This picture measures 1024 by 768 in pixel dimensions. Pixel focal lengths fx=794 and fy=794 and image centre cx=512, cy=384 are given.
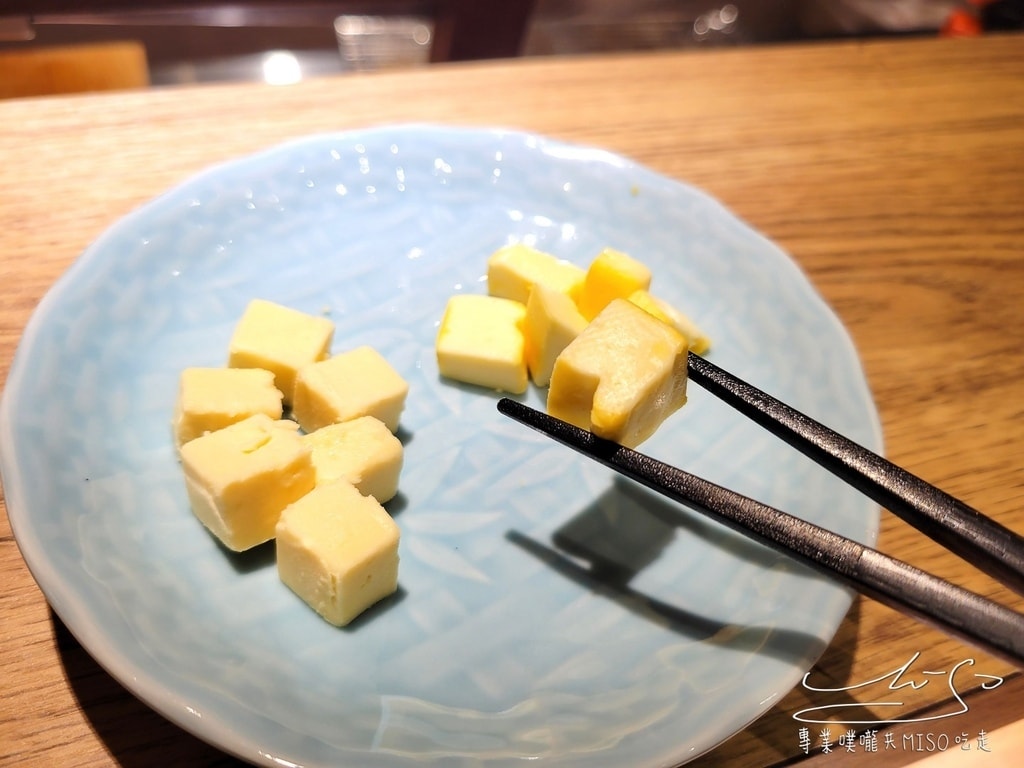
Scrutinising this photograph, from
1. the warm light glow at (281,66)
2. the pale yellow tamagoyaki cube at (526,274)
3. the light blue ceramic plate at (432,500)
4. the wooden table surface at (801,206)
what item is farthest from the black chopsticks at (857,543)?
the warm light glow at (281,66)

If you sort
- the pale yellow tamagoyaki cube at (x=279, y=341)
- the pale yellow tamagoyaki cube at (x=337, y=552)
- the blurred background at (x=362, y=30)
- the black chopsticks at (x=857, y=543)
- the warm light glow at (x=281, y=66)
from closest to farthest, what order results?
the black chopsticks at (x=857, y=543), the pale yellow tamagoyaki cube at (x=337, y=552), the pale yellow tamagoyaki cube at (x=279, y=341), the blurred background at (x=362, y=30), the warm light glow at (x=281, y=66)

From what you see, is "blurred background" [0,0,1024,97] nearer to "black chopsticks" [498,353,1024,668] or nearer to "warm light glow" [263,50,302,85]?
"warm light glow" [263,50,302,85]

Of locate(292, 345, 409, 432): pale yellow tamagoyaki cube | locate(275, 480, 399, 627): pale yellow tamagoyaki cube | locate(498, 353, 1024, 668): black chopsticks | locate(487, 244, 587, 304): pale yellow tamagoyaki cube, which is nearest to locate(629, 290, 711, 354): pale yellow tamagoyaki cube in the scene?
locate(487, 244, 587, 304): pale yellow tamagoyaki cube

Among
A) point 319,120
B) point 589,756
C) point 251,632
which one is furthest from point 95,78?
point 589,756

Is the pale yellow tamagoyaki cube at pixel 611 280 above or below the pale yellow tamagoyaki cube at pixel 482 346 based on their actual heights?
above

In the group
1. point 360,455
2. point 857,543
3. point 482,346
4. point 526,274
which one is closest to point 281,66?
point 526,274

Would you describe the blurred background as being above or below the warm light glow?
above

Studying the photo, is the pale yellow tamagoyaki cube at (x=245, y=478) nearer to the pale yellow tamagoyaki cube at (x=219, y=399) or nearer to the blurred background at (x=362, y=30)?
the pale yellow tamagoyaki cube at (x=219, y=399)
